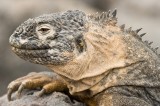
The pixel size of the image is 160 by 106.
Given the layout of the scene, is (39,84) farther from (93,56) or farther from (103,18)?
(103,18)

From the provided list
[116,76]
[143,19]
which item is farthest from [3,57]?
[116,76]

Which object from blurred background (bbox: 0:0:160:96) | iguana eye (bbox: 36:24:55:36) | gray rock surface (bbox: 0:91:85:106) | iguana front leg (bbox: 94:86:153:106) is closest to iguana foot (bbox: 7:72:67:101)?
gray rock surface (bbox: 0:91:85:106)

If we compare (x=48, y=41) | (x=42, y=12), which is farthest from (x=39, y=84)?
(x=42, y=12)

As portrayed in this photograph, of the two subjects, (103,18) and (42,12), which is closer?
(103,18)

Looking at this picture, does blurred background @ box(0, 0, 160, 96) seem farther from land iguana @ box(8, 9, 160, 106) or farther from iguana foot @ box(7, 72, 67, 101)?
land iguana @ box(8, 9, 160, 106)

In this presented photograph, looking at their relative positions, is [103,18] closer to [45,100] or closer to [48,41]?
[48,41]

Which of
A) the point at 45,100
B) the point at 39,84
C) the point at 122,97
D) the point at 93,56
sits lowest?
the point at 45,100

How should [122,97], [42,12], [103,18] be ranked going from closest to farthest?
[122,97]
[103,18]
[42,12]

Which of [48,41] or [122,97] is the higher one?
[48,41]

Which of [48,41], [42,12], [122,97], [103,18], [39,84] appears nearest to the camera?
[48,41]
